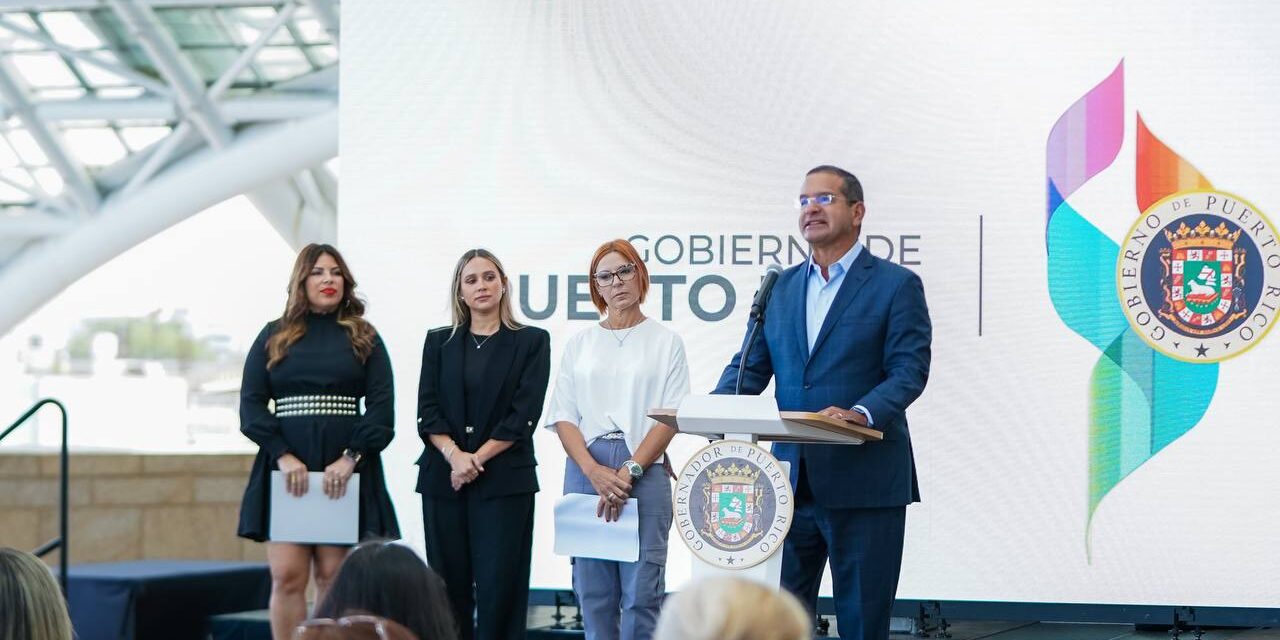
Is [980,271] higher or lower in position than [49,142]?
lower

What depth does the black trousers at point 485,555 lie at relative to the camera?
14.3 ft

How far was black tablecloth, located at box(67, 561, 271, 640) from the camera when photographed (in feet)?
17.7

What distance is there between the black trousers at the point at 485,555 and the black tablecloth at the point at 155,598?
162 cm

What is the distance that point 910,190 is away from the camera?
5.43 meters

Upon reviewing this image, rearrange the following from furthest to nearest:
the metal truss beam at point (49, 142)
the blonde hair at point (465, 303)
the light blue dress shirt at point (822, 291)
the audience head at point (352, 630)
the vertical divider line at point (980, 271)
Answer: the metal truss beam at point (49, 142) → the vertical divider line at point (980, 271) → the blonde hair at point (465, 303) → the light blue dress shirt at point (822, 291) → the audience head at point (352, 630)

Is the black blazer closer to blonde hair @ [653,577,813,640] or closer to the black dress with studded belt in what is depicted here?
the black dress with studded belt

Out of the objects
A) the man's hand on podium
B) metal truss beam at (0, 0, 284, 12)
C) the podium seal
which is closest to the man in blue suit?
the man's hand on podium

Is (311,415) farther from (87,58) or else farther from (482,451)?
(87,58)

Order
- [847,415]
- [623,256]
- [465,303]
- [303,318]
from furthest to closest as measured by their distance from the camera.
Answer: [303,318] → [465,303] → [623,256] → [847,415]

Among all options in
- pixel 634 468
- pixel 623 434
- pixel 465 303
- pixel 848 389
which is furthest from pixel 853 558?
pixel 465 303

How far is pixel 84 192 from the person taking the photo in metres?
13.9

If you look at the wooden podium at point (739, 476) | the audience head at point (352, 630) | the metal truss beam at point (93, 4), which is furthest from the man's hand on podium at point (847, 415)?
the metal truss beam at point (93, 4)

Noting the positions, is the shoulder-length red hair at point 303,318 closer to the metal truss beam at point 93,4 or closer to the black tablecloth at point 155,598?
the black tablecloth at point 155,598

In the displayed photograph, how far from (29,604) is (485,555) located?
238 cm
